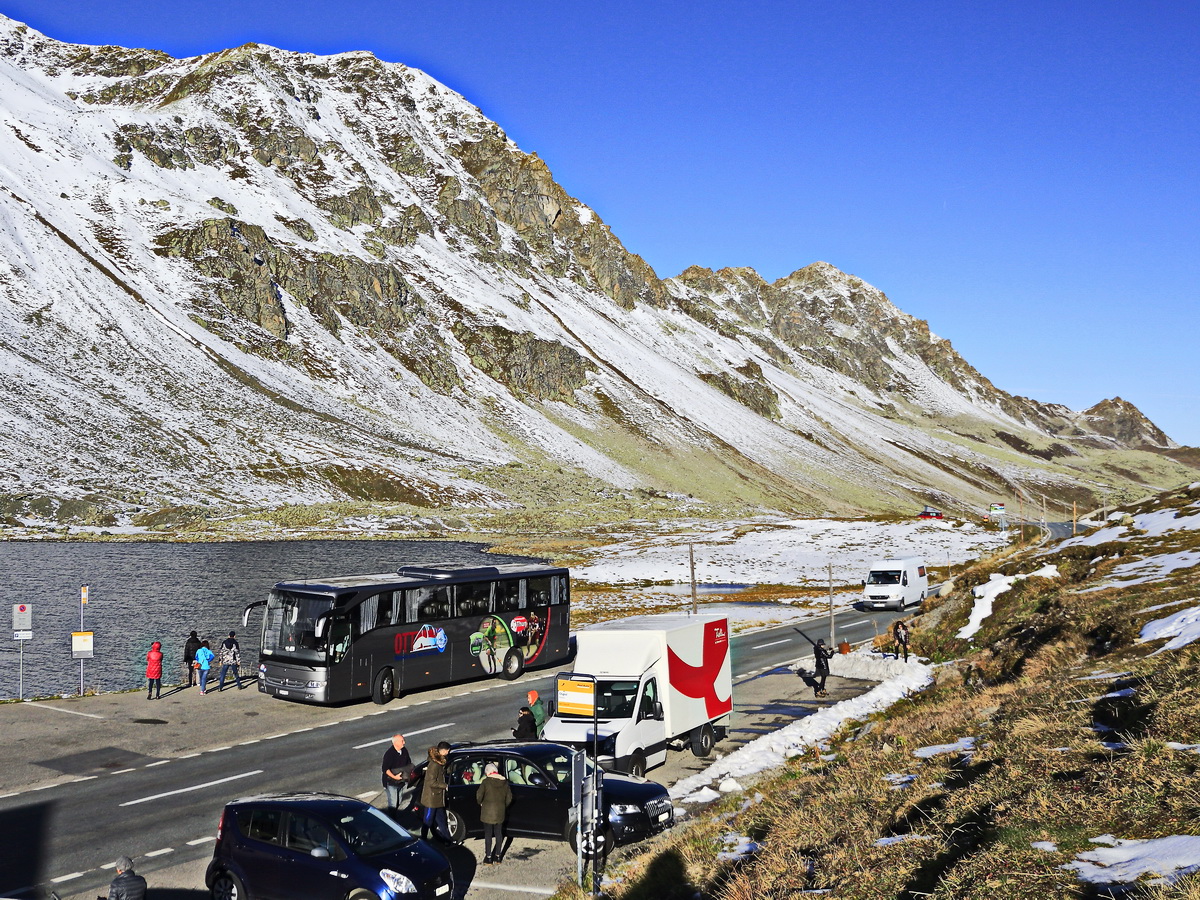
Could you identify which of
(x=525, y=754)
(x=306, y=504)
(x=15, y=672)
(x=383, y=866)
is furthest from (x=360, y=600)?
(x=306, y=504)

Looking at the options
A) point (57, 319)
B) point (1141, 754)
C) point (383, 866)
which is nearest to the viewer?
point (1141, 754)

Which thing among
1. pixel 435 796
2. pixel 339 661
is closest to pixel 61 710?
pixel 339 661

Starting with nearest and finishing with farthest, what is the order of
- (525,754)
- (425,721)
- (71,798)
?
(525,754) → (71,798) → (425,721)

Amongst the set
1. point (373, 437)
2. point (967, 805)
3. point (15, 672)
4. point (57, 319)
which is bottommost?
point (15, 672)

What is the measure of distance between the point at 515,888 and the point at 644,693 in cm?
802

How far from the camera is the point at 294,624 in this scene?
3127 cm

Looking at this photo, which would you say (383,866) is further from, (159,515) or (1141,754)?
(159,515)

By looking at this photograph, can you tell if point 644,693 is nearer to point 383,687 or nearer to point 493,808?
point 493,808

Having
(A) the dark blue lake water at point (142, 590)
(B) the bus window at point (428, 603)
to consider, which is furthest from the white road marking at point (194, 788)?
(A) the dark blue lake water at point (142, 590)

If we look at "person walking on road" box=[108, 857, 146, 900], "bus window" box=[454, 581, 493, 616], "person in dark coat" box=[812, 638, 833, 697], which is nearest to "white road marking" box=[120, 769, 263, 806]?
"person walking on road" box=[108, 857, 146, 900]

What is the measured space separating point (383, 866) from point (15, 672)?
37.6 m

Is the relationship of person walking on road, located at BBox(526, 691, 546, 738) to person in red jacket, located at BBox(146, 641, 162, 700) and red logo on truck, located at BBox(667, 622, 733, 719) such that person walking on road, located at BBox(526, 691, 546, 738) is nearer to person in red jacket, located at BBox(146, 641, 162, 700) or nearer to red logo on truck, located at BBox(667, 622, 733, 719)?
red logo on truck, located at BBox(667, 622, 733, 719)

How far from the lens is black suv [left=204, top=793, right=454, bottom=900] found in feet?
46.3

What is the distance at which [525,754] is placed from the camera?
19375 mm
